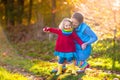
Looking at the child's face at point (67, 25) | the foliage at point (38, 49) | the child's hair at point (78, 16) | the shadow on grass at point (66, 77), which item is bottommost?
the foliage at point (38, 49)

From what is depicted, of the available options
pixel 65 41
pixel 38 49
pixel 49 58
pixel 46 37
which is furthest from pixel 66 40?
pixel 46 37

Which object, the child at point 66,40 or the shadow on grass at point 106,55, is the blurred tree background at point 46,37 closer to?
the shadow on grass at point 106,55

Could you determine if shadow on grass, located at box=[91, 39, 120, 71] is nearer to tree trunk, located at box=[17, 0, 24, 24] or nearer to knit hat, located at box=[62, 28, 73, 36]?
knit hat, located at box=[62, 28, 73, 36]

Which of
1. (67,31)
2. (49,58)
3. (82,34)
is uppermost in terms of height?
(67,31)

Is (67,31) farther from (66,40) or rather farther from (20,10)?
(20,10)

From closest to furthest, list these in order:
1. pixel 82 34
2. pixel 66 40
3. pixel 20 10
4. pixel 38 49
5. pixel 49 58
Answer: pixel 66 40, pixel 82 34, pixel 49 58, pixel 38 49, pixel 20 10

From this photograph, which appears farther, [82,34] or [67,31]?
[82,34]

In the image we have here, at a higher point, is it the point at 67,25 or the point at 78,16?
the point at 78,16

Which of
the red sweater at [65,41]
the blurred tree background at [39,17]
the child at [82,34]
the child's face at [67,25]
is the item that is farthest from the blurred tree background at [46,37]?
the child's face at [67,25]

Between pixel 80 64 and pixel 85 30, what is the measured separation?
99cm

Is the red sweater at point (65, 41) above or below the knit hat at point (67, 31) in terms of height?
below

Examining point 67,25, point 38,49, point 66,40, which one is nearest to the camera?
point 67,25

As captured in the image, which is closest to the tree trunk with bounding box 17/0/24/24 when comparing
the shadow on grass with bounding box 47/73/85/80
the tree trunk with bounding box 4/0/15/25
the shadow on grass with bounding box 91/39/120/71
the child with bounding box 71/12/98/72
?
the tree trunk with bounding box 4/0/15/25

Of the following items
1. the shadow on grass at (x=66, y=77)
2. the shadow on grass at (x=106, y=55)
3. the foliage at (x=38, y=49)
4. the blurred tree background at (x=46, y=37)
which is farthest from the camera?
the foliage at (x=38, y=49)
